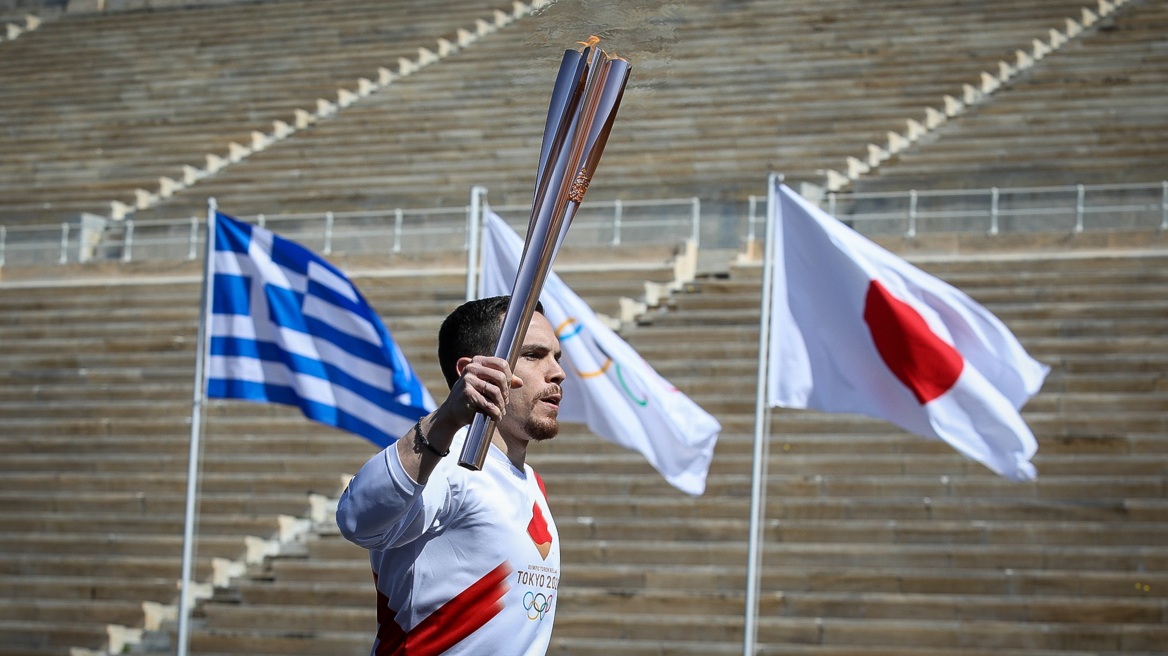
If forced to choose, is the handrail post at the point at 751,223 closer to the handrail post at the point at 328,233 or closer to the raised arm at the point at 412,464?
the handrail post at the point at 328,233

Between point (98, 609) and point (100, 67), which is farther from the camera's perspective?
point (100, 67)

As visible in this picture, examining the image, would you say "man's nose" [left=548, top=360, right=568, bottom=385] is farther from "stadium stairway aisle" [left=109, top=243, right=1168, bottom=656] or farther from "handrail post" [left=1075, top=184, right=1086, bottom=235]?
"handrail post" [left=1075, top=184, right=1086, bottom=235]

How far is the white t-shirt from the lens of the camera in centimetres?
343

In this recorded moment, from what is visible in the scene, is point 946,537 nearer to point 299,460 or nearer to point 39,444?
point 299,460

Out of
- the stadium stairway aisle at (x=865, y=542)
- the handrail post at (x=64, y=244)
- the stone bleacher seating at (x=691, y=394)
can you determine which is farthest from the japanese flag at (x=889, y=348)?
the handrail post at (x=64, y=244)

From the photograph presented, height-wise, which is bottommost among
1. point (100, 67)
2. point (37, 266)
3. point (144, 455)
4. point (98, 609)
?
point (98, 609)

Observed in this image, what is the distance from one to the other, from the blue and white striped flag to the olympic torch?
6809 millimetres

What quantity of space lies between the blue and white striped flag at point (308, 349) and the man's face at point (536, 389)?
244 inches

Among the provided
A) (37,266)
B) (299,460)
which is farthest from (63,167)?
(299,460)

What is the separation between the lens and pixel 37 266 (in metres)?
20.4

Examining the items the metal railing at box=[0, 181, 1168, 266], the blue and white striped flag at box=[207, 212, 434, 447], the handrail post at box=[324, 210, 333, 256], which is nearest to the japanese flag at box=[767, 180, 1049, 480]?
the blue and white striped flag at box=[207, 212, 434, 447]

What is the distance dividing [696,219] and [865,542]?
19.6 ft

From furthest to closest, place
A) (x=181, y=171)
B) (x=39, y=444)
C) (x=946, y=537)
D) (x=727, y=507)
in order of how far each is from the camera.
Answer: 1. (x=181, y=171)
2. (x=39, y=444)
3. (x=727, y=507)
4. (x=946, y=537)

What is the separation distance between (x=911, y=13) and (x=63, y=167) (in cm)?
1186
